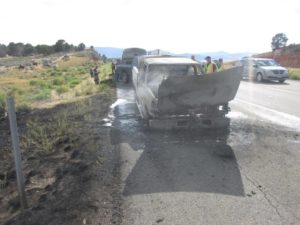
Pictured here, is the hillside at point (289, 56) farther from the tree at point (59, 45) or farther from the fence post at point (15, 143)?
the tree at point (59, 45)

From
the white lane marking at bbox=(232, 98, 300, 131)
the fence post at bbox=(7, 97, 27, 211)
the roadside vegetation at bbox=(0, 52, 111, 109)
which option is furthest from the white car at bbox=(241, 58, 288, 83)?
the fence post at bbox=(7, 97, 27, 211)

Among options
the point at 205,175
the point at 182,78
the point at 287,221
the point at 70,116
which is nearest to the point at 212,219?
the point at 287,221

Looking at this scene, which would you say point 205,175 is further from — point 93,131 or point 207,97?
point 93,131

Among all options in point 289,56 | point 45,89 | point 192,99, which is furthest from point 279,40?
point 192,99

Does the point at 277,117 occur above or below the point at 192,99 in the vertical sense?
below

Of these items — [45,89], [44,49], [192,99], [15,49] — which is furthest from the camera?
[15,49]

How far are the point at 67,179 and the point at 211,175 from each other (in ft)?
7.48

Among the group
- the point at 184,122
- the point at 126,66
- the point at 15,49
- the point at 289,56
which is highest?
the point at 184,122

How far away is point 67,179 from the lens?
580 centimetres

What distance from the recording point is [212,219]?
4277 mm

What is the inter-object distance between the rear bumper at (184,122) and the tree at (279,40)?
66621 mm

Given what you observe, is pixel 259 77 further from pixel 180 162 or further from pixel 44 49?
pixel 44 49

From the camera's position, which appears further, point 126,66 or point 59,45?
point 59,45

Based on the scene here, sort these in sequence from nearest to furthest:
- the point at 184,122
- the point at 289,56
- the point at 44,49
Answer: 1. the point at 184,122
2. the point at 289,56
3. the point at 44,49
